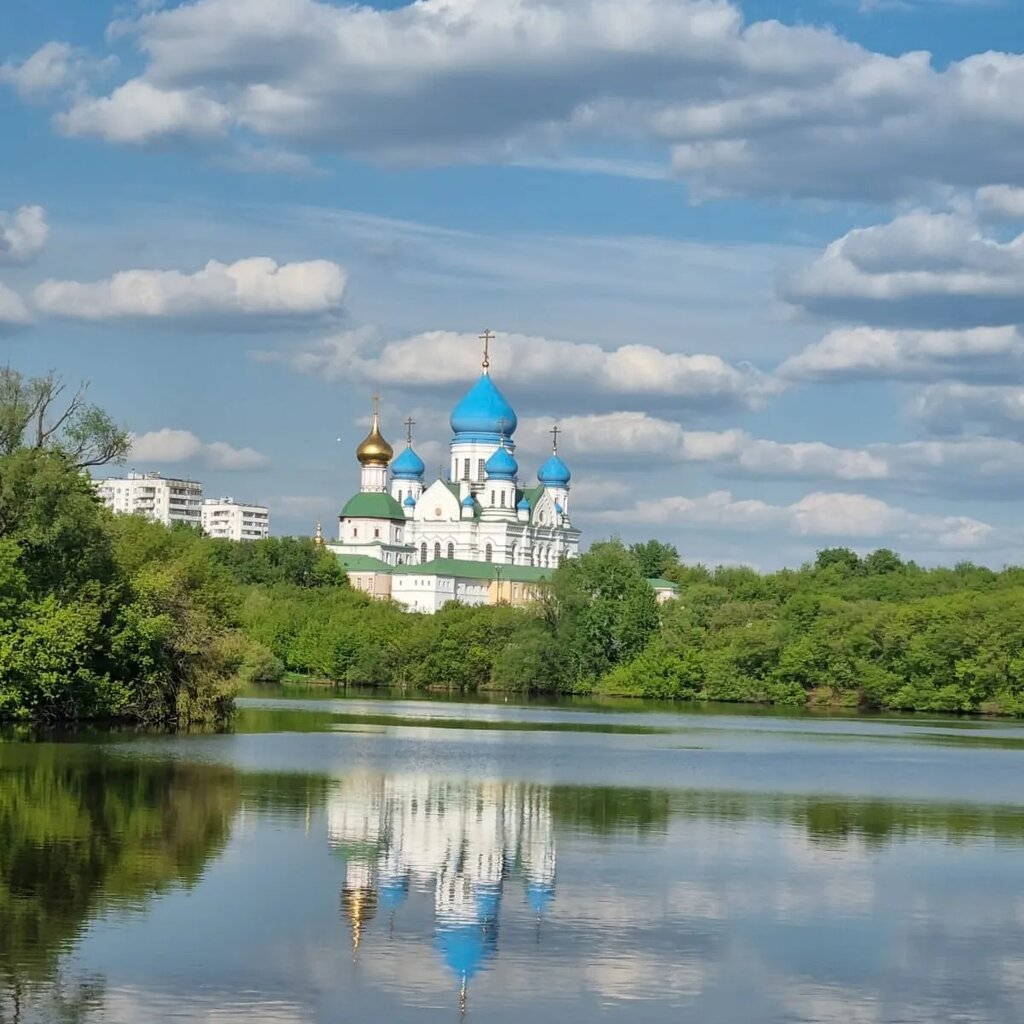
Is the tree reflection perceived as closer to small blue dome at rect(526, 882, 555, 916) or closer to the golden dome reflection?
small blue dome at rect(526, 882, 555, 916)

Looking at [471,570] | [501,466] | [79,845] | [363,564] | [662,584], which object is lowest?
[79,845]

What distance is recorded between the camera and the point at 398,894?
2116 centimetres

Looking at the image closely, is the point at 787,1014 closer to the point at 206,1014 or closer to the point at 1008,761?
the point at 206,1014

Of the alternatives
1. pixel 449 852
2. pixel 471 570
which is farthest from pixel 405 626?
pixel 449 852

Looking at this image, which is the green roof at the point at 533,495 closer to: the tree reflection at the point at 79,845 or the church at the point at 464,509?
the church at the point at 464,509

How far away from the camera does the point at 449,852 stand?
81.8ft

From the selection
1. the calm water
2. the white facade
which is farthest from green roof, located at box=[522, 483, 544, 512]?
the calm water

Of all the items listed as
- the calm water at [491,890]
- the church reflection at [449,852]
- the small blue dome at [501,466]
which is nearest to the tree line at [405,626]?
the calm water at [491,890]

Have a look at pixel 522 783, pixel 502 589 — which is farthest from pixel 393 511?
pixel 522 783

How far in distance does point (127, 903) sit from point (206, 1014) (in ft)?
15.8

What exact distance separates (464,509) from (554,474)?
9871 mm

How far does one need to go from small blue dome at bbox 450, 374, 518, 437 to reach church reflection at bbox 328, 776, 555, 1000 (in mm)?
117920

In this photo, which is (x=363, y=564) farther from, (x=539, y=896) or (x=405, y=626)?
(x=539, y=896)

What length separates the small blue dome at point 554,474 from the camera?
16412 centimetres
